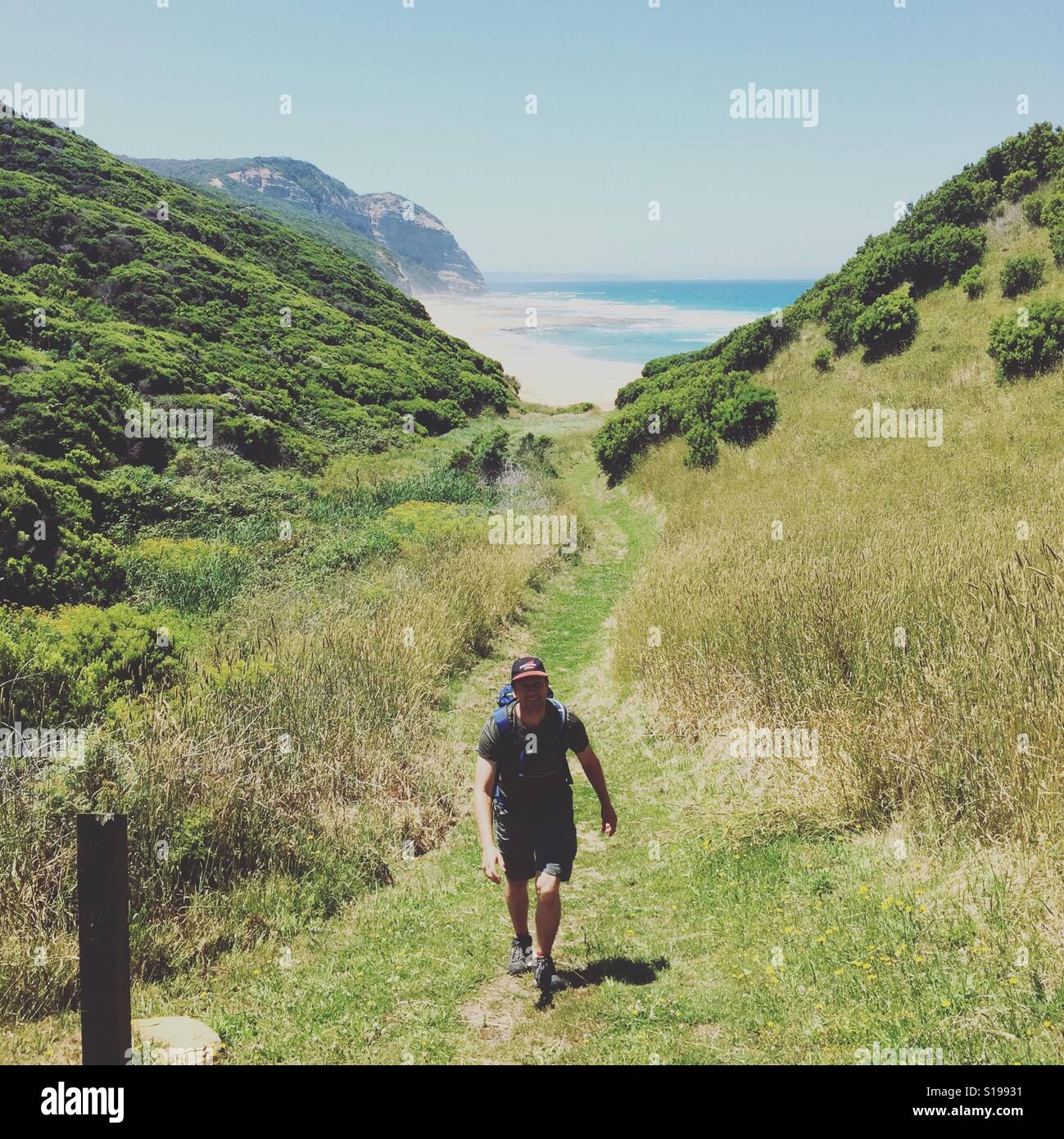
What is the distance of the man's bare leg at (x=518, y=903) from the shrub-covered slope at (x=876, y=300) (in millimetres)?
16652

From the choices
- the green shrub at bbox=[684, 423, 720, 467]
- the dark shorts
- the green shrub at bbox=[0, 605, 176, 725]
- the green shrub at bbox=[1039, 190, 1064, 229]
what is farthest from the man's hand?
the green shrub at bbox=[1039, 190, 1064, 229]

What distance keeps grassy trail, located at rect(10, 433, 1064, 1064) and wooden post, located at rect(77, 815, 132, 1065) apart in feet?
5.41

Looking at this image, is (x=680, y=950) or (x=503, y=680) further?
(x=503, y=680)

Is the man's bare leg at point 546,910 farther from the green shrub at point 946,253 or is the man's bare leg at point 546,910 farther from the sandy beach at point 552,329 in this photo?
the sandy beach at point 552,329

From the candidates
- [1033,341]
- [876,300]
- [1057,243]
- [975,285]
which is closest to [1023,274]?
[1057,243]

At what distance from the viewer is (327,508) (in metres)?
18.6

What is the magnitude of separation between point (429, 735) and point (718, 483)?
11.6 metres

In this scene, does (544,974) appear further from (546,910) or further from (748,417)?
(748,417)

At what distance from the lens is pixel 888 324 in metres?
21.9

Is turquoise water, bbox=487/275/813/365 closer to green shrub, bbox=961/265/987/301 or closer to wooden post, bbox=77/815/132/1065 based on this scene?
green shrub, bbox=961/265/987/301

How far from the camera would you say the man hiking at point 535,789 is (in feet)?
14.4

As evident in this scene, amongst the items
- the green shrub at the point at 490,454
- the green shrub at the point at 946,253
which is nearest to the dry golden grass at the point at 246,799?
the green shrub at the point at 490,454

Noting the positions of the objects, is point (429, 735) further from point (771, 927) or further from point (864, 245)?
point (864, 245)
